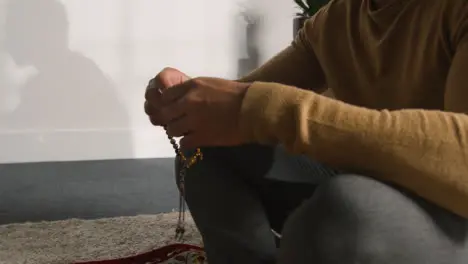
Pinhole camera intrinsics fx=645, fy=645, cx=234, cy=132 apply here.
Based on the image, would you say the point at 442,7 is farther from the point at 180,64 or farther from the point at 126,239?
the point at 180,64

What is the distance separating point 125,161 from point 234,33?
0.64 metres

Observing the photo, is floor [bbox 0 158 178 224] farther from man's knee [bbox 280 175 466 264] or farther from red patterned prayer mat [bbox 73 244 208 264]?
man's knee [bbox 280 175 466 264]

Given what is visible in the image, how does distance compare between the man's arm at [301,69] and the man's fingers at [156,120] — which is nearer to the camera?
the man's fingers at [156,120]

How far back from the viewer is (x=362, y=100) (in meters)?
0.90

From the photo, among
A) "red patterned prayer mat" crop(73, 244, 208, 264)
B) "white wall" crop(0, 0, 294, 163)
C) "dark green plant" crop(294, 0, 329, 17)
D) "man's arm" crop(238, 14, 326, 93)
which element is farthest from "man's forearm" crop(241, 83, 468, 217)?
"white wall" crop(0, 0, 294, 163)

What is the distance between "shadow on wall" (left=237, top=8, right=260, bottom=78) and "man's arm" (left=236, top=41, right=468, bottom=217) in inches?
73.5

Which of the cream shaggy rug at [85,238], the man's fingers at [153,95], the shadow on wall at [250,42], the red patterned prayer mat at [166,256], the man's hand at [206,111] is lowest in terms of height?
the cream shaggy rug at [85,238]

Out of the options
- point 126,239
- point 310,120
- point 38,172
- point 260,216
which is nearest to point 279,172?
point 260,216

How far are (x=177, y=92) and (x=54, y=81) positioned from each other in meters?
1.65

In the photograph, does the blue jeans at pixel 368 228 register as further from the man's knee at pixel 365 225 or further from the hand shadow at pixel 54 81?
the hand shadow at pixel 54 81

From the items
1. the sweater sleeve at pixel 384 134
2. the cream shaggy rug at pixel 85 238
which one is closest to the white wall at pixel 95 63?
the cream shaggy rug at pixel 85 238

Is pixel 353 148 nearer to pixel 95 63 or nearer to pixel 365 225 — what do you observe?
pixel 365 225

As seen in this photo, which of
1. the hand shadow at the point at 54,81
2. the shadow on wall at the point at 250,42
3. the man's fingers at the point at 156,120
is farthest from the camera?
the shadow on wall at the point at 250,42

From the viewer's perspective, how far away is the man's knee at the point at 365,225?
61cm
